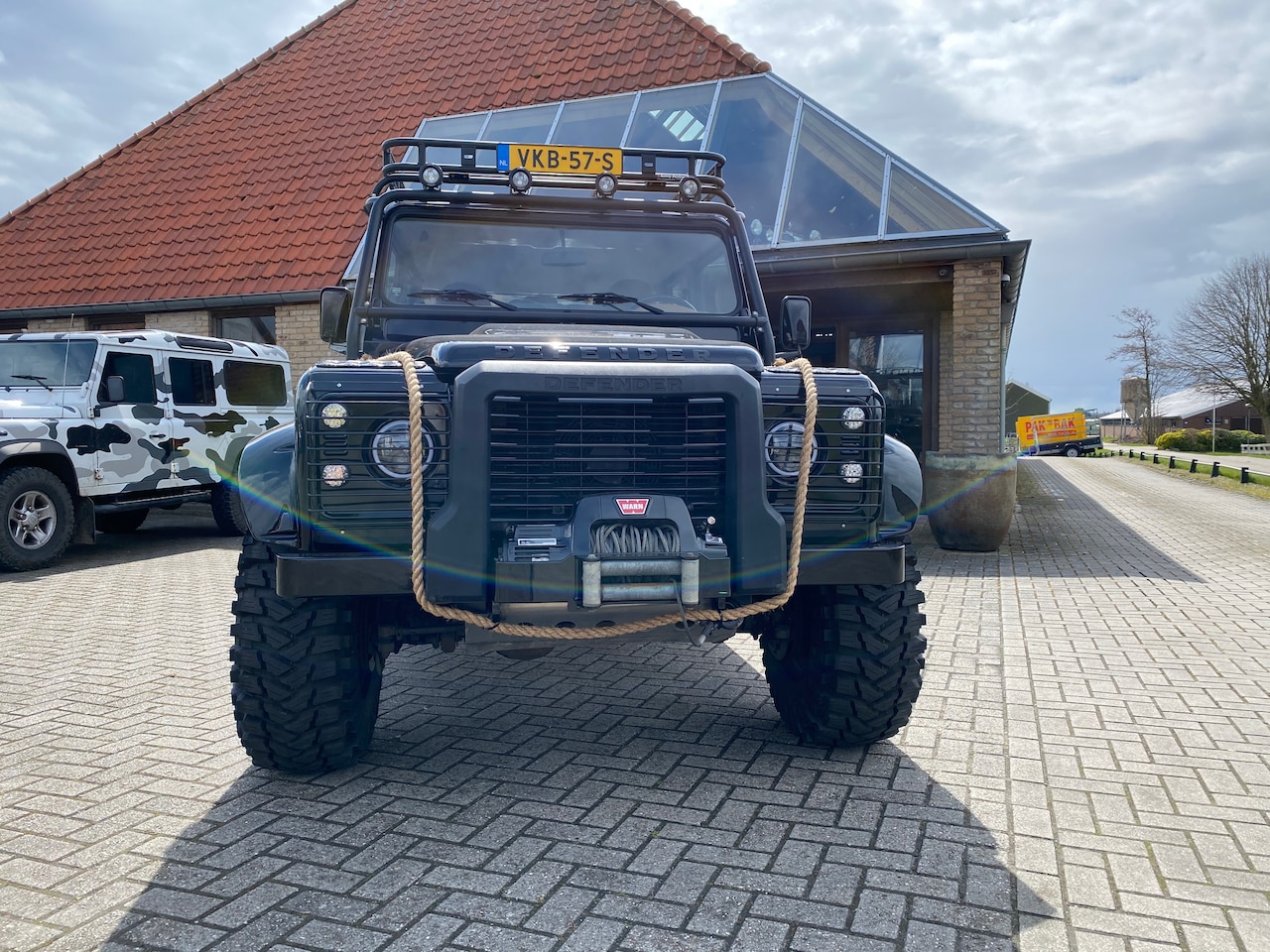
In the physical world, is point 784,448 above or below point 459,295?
below

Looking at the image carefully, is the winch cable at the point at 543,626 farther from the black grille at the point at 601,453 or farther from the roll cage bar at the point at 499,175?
the roll cage bar at the point at 499,175

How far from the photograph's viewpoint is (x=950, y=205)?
32.4 ft

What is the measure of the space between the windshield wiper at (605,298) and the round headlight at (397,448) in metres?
1.36

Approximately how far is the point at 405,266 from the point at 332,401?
4.72 ft

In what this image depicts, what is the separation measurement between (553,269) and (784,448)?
1.57m

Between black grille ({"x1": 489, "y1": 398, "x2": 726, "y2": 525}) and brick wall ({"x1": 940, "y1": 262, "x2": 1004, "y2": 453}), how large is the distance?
7014 mm

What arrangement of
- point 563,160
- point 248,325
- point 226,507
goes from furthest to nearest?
point 248,325
point 226,507
point 563,160

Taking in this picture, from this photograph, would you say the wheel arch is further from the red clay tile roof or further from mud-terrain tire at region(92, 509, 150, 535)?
the red clay tile roof

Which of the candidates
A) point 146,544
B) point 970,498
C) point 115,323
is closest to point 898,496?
point 970,498

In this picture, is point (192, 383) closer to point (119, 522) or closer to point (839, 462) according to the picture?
point (119, 522)

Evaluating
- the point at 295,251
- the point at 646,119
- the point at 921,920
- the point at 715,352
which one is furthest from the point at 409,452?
the point at 295,251

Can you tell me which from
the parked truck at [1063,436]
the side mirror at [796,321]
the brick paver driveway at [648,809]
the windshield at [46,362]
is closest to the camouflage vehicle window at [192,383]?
the windshield at [46,362]

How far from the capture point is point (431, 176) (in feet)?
13.8

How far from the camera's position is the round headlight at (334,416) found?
294cm
